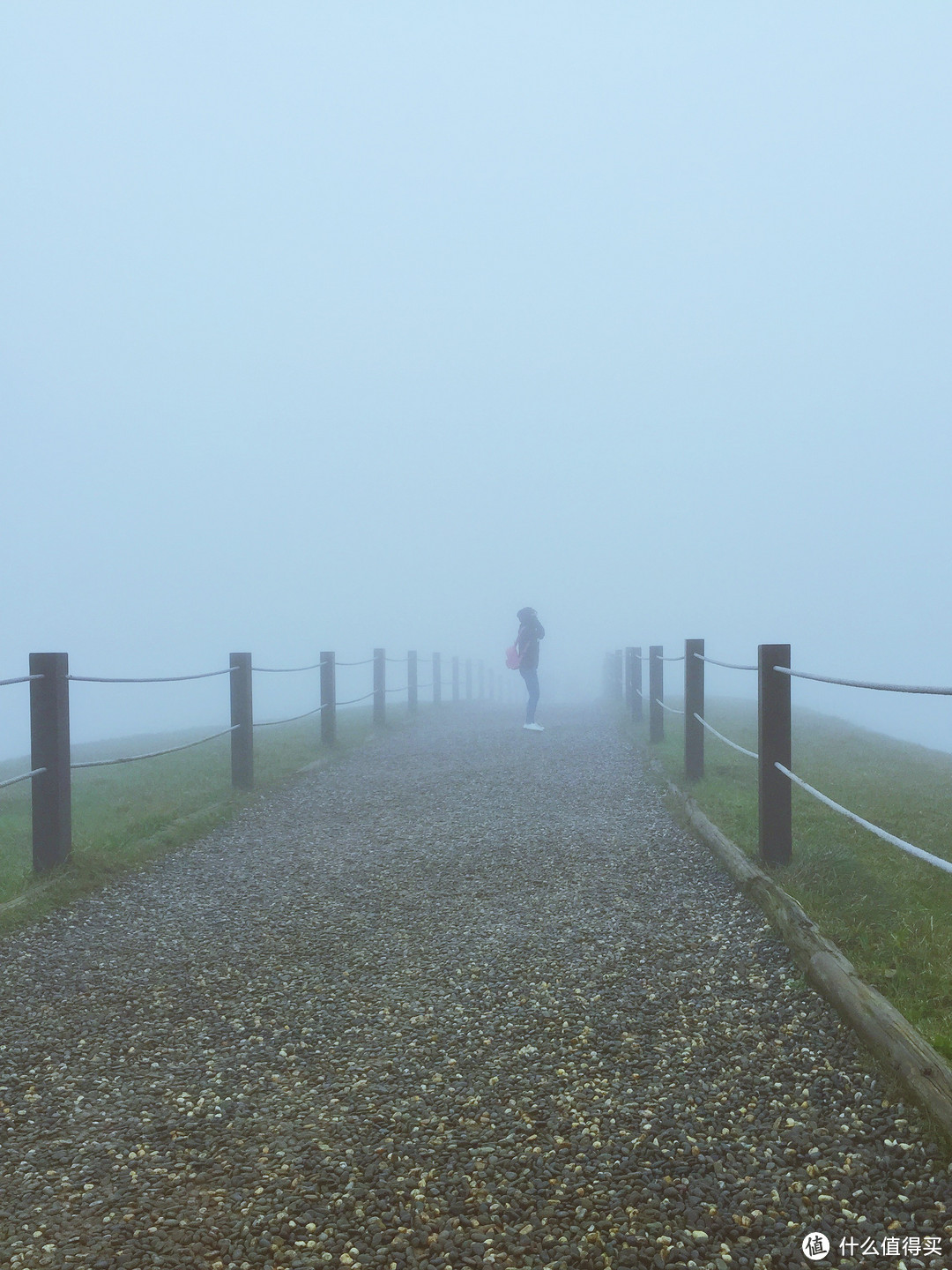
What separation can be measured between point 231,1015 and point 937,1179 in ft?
8.40

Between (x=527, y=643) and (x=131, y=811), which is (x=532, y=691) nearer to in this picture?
(x=527, y=643)

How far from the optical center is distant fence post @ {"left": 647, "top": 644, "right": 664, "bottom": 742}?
1256cm

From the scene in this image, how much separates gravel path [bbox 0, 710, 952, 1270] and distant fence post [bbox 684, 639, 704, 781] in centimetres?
303

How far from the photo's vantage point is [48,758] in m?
5.86

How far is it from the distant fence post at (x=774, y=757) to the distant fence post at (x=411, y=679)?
15767 mm

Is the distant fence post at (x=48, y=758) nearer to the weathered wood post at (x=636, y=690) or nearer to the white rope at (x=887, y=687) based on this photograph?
the white rope at (x=887, y=687)

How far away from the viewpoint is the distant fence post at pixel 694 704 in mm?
8719

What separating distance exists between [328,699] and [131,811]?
493 cm

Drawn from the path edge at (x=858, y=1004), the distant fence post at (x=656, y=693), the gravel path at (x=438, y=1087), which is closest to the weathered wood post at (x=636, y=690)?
the distant fence post at (x=656, y=693)

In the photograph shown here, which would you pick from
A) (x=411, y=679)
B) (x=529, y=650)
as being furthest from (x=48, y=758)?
(x=411, y=679)

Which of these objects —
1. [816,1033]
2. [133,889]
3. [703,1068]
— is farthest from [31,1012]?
[816,1033]

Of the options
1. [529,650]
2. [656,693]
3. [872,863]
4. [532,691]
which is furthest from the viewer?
[529,650]

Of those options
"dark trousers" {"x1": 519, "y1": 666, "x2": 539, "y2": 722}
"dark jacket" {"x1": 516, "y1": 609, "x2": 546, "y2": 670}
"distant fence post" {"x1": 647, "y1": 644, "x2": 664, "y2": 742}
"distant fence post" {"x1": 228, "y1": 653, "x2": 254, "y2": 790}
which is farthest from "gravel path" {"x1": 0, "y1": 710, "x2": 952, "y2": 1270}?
"dark jacket" {"x1": 516, "y1": 609, "x2": 546, "y2": 670}

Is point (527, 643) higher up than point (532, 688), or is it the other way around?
point (527, 643)
